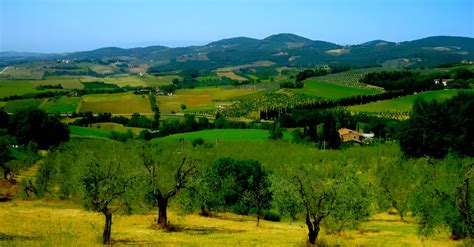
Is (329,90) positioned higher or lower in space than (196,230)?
lower

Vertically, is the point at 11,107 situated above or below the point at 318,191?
below

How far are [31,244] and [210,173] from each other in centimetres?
2894

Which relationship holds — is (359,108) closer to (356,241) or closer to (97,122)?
(97,122)

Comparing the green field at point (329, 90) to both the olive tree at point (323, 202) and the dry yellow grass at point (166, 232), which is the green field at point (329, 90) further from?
the olive tree at point (323, 202)

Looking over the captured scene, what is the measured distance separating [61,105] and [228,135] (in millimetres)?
68311

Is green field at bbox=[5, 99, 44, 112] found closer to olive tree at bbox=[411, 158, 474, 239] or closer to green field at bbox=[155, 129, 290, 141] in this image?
green field at bbox=[155, 129, 290, 141]

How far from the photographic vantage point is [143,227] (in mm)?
35000

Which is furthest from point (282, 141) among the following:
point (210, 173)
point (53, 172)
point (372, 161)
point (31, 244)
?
point (31, 244)

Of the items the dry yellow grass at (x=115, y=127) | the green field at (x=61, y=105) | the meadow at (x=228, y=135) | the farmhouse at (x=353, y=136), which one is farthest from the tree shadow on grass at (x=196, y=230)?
the green field at (x=61, y=105)

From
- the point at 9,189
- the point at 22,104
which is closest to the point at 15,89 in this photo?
the point at 22,104

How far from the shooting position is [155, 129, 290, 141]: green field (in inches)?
3856

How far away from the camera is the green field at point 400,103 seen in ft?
432

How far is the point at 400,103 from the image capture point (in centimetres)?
13650

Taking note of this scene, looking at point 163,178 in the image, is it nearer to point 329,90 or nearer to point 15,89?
point 329,90
